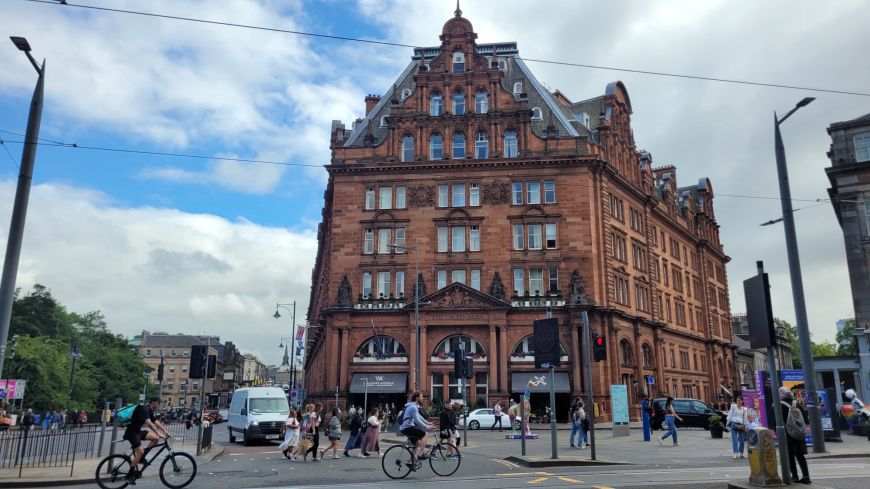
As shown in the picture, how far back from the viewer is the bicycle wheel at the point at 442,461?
51.3 feet

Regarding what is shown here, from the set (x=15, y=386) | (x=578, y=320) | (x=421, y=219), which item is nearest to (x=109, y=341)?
(x=15, y=386)

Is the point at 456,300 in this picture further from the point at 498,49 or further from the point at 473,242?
the point at 498,49

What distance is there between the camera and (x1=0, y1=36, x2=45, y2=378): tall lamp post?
577 inches

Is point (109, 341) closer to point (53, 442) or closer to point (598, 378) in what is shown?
point (598, 378)

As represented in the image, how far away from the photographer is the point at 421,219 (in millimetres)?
48969

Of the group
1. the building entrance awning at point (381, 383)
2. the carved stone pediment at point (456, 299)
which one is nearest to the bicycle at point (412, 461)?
the building entrance awning at point (381, 383)

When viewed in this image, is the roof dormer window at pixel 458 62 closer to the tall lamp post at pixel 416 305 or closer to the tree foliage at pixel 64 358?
the tall lamp post at pixel 416 305

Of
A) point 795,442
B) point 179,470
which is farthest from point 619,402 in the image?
point 179,470

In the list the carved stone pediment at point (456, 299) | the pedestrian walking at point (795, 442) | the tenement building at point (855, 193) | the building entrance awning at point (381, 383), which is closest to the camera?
the pedestrian walking at point (795, 442)

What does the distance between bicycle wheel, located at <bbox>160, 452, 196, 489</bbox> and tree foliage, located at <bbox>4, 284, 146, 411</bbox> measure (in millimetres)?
33305

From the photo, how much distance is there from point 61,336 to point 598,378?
70.4m

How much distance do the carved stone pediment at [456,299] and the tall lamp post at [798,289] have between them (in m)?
27.3

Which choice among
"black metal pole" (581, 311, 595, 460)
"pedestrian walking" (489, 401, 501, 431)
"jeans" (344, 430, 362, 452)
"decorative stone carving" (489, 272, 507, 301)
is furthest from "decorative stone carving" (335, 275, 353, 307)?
"black metal pole" (581, 311, 595, 460)

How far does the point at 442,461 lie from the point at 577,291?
32447mm
